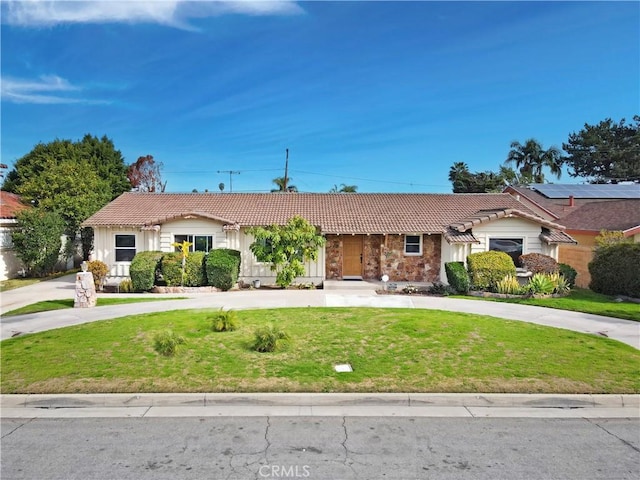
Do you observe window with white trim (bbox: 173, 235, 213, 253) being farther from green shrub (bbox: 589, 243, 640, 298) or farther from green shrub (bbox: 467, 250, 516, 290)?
green shrub (bbox: 589, 243, 640, 298)

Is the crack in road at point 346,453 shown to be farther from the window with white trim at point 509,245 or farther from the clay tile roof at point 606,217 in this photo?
the clay tile roof at point 606,217

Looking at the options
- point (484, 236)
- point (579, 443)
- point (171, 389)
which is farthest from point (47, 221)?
point (579, 443)

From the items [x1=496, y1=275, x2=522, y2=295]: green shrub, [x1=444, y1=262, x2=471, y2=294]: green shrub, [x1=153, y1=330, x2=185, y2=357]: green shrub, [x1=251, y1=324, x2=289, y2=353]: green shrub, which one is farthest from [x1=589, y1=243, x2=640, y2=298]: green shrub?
[x1=153, y1=330, x2=185, y2=357]: green shrub

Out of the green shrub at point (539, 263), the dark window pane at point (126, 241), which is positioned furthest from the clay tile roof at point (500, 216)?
the dark window pane at point (126, 241)

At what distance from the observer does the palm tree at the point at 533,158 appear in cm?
5222

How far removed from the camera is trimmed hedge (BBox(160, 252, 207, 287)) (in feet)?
59.6

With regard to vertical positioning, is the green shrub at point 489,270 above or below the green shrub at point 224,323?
above

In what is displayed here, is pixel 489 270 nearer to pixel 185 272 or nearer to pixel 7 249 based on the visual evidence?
pixel 185 272

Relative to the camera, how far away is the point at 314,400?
6.92 metres

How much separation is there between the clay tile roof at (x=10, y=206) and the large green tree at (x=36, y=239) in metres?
0.86

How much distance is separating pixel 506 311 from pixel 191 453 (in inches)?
426

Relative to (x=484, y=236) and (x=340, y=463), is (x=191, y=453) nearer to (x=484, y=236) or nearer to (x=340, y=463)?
(x=340, y=463)

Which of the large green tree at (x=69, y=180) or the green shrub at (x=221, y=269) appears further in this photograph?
the large green tree at (x=69, y=180)

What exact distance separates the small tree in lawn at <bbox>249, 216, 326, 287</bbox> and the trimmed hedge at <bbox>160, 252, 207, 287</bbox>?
2341 mm
